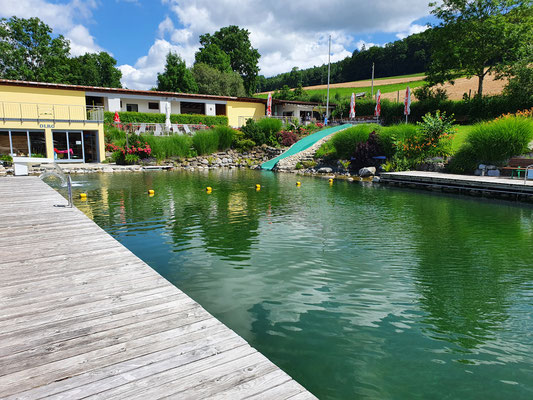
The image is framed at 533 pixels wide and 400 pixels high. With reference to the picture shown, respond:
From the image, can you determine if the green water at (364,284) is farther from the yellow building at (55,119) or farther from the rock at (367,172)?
the yellow building at (55,119)

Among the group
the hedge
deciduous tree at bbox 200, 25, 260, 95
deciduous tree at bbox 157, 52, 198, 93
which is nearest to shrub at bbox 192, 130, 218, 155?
the hedge

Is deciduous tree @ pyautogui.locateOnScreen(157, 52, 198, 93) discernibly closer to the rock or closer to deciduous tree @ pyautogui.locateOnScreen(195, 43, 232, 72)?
deciduous tree @ pyautogui.locateOnScreen(195, 43, 232, 72)

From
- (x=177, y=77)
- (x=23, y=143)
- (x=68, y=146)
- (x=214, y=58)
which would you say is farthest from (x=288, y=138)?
(x=214, y=58)

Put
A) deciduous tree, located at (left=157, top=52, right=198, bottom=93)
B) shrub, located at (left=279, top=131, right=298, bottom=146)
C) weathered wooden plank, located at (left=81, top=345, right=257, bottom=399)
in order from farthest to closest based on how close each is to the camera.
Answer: deciduous tree, located at (left=157, top=52, right=198, bottom=93)
shrub, located at (left=279, top=131, right=298, bottom=146)
weathered wooden plank, located at (left=81, top=345, right=257, bottom=399)

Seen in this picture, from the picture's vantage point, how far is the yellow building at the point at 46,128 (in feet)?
79.5

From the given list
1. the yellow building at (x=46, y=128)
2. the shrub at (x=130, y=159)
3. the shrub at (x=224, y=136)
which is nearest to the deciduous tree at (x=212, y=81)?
the shrub at (x=224, y=136)

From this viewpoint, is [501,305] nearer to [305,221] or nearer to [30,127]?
[305,221]

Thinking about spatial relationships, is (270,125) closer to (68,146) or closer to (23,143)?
(68,146)

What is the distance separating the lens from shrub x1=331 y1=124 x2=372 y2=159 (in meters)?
24.8

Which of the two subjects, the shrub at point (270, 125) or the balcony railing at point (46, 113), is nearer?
the balcony railing at point (46, 113)

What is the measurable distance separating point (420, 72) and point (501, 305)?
103411mm

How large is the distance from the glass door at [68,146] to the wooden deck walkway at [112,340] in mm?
23784

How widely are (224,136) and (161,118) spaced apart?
752 cm

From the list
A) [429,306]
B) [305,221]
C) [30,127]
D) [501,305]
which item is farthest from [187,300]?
[30,127]
